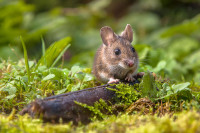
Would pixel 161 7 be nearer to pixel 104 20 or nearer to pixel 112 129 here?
pixel 104 20

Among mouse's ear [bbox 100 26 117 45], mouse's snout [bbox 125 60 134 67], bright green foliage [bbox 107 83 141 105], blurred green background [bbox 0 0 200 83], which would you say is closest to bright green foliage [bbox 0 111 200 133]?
bright green foliage [bbox 107 83 141 105]

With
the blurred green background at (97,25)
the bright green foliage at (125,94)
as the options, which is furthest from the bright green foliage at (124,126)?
the blurred green background at (97,25)

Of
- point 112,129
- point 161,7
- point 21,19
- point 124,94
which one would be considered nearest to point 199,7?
point 161,7

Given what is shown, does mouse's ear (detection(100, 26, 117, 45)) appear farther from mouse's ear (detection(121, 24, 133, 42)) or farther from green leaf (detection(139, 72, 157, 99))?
green leaf (detection(139, 72, 157, 99))

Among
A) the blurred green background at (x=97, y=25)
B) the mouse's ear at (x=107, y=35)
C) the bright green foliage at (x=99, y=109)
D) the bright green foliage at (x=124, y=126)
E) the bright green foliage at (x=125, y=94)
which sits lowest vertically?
the bright green foliage at (x=124, y=126)

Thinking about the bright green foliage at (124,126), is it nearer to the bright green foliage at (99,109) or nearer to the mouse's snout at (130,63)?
the bright green foliage at (99,109)

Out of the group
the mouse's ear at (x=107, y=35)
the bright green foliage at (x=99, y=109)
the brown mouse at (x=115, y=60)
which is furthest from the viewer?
the mouse's ear at (x=107, y=35)
